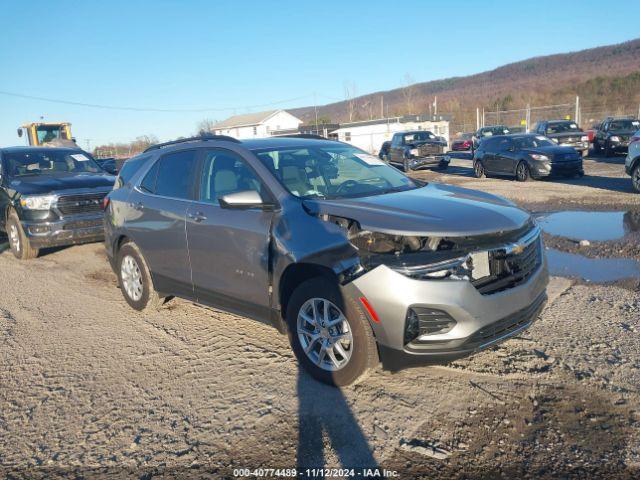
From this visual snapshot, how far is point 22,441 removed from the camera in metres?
3.36

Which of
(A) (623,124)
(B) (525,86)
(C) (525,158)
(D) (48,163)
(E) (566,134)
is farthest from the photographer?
(B) (525,86)

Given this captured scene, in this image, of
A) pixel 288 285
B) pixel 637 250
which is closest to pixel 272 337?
pixel 288 285

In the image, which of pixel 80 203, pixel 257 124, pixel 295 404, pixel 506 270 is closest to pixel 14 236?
pixel 80 203

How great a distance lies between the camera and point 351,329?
346 cm

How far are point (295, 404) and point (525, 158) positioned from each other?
14.7 meters

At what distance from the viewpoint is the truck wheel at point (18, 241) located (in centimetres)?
861

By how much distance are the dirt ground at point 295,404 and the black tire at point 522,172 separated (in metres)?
11.6

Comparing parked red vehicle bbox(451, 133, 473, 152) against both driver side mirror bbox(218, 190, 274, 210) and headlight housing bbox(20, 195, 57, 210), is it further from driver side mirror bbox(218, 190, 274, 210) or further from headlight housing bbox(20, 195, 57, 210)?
driver side mirror bbox(218, 190, 274, 210)

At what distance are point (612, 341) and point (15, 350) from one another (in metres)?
5.32

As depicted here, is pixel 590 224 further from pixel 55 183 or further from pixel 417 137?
pixel 417 137

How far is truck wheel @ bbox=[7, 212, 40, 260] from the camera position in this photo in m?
8.61

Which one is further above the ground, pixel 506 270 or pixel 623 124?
pixel 623 124

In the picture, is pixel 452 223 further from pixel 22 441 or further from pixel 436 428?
pixel 22 441

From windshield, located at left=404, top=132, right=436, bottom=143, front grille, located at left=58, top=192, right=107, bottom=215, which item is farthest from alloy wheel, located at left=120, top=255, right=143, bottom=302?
windshield, located at left=404, top=132, right=436, bottom=143
